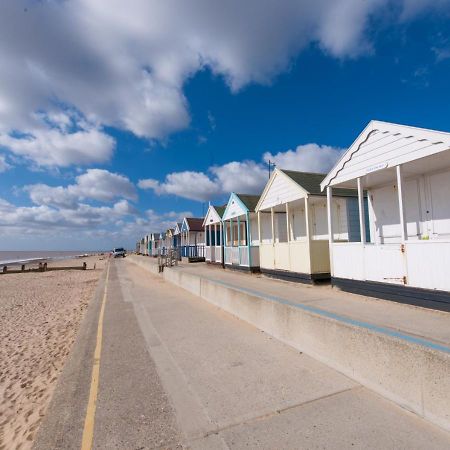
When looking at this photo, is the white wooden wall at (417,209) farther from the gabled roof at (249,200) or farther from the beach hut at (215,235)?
the beach hut at (215,235)

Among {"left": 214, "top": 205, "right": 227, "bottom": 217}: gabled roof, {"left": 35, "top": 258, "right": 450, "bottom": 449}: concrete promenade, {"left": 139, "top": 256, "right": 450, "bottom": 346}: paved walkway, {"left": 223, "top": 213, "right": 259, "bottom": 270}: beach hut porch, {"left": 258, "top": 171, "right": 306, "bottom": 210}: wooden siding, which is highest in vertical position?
{"left": 214, "top": 205, "right": 227, "bottom": 217}: gabled roof

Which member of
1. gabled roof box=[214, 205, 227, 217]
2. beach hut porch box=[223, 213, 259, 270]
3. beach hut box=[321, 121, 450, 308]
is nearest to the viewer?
beach hut box=[321, 121, 450, 308]

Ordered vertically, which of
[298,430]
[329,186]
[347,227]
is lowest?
[298,430]

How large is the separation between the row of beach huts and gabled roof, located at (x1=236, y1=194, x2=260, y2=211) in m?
2.07

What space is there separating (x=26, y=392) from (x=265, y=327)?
441 centimetres

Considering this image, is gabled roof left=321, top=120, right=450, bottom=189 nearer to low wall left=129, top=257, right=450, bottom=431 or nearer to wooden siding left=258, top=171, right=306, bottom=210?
wooden siding left=258, top=171, right=306, bottom=210

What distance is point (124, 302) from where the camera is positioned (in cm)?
1214

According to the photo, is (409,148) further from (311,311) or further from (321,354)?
(321,354)

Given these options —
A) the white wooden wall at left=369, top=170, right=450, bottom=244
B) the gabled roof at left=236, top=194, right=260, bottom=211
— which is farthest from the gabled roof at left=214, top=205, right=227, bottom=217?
the white wooden wall at left=369, top=170, right=450, bottom=244

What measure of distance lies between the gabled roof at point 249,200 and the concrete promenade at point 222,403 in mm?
11363

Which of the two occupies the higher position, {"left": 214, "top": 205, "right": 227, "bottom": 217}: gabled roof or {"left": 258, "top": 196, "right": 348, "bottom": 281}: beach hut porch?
{"left": 214, "top": 205, "right": 227, "bottom": 217}: gabled roof

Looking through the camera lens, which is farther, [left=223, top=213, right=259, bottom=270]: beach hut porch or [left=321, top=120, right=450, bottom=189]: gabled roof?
[left=223, top=213, right=259, bottom=270]: beach hut porch

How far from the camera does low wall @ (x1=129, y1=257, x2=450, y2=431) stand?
10.1ft

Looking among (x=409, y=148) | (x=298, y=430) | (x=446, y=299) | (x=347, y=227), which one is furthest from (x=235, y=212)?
(x=298, y=430)
